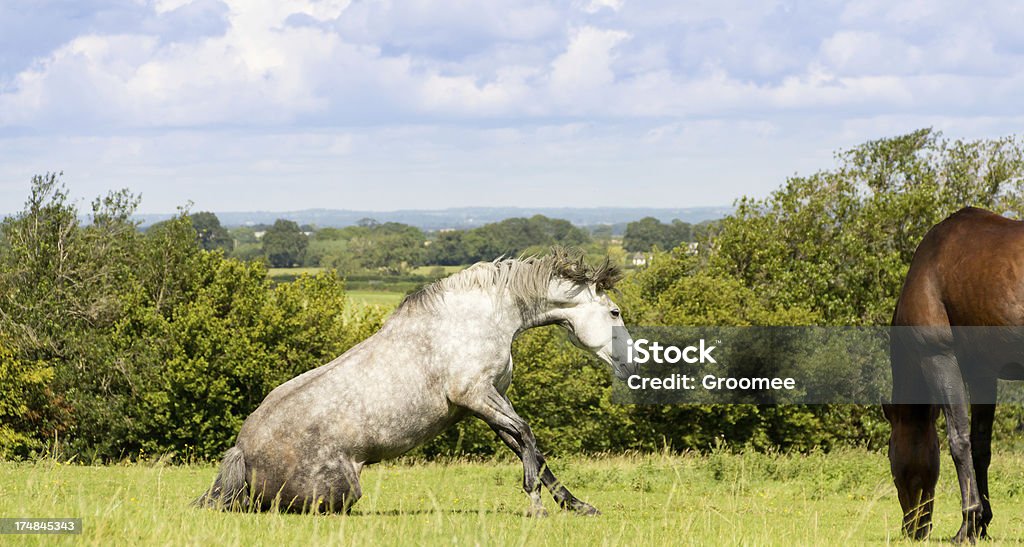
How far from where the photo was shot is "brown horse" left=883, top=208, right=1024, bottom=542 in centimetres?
761

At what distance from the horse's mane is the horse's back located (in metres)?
2.89

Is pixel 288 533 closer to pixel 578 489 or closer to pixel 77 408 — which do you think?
pixel 578 489

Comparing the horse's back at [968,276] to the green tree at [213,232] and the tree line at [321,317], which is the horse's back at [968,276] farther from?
the green tree at [213,232]

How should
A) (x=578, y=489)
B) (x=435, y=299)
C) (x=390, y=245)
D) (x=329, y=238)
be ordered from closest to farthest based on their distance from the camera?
(x=435, y=299), (x=578, y=489), (x=390, y=245), (x=329, y=238)

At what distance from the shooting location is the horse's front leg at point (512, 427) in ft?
30.2

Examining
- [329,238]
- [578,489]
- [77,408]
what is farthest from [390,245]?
[578,489]

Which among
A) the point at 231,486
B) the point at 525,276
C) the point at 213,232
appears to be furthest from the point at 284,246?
the point at 231,486

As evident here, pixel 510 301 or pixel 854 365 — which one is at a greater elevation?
pixel 510 301

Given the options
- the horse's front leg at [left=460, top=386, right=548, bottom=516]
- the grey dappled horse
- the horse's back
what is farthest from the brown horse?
the horse's front leg at [left=460, top=386, right=548, bottom=516]

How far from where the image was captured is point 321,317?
4262 centimetres

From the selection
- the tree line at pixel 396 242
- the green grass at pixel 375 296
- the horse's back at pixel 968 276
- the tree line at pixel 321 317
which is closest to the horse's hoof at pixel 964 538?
the horse's back at pixel 968 276

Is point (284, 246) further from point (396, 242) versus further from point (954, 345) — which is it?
point (954, 345)

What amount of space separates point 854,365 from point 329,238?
4915 inches

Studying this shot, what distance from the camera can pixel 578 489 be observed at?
16.4 metres
